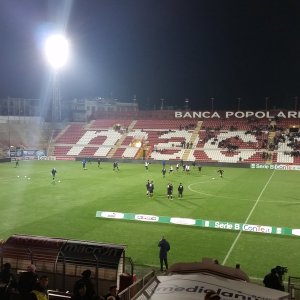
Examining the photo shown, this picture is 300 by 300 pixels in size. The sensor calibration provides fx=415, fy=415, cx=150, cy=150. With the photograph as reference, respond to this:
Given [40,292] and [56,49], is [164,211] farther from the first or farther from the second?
[56,49]

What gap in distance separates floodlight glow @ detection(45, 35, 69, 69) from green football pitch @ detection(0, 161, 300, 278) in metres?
27.3

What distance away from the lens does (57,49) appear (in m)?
66.6

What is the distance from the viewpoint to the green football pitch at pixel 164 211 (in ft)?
60.1

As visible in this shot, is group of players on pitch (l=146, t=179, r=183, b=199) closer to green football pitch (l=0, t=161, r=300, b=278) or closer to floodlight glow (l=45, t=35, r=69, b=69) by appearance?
green football pitch (l=0, t=161, r=300, b=278)

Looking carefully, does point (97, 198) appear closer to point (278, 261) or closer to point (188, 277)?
point (278, 261)

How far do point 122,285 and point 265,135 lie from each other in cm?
6102

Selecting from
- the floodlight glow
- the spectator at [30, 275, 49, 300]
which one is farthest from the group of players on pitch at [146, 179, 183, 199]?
the floodlight glow

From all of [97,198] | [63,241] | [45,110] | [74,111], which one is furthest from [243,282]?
[74,111]

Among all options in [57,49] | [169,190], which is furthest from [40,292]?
[57,49]

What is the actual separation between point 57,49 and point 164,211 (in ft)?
155

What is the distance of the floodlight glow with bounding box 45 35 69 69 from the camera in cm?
6600

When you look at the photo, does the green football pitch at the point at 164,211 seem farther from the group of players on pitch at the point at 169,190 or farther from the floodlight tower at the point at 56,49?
the floodlight tower at the point at 56,49

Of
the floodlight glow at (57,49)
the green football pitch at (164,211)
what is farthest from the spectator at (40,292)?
the floodlight glow at (57,49)

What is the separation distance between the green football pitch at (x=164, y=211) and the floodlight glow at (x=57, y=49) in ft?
89.4
